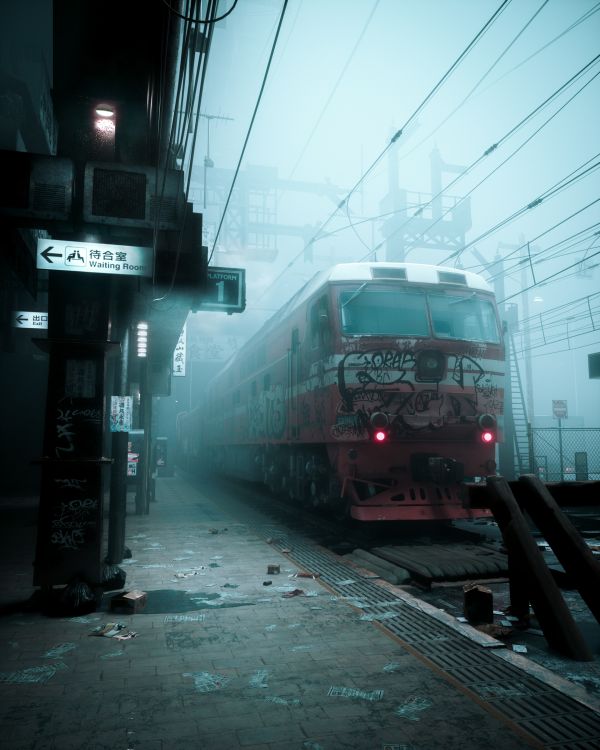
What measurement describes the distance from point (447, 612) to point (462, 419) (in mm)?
3681

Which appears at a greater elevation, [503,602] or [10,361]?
[10,361]

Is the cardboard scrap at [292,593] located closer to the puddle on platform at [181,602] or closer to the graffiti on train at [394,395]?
the puddle on platform at [181,602]

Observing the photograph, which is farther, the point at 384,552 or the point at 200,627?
the point at 384,552

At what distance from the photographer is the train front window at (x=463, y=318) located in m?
8.94

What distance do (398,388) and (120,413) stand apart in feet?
13.1

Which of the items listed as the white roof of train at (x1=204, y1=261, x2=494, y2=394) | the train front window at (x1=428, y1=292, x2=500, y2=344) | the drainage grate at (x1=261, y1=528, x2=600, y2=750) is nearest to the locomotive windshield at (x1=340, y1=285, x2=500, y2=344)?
the train front window at (x1=428, y1=292, x2=500, y2=344)

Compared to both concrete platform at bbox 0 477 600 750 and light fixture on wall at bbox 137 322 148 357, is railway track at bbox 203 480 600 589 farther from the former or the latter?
light fixture on wall at bbox 137 322 148 357

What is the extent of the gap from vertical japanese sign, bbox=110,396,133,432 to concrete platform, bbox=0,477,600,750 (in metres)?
2.05

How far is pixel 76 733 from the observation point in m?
2.96

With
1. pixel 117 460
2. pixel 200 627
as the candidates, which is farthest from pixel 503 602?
pixel 117 460

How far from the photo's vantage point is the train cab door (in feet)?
34.1

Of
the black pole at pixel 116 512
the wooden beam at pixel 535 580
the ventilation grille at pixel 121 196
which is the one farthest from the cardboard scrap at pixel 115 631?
the ventilation grille at pixel 121 196

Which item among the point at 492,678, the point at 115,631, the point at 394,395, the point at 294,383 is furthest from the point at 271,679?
the point at 294,383

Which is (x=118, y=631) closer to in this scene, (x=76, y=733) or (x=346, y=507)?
(x=76, y=733)
